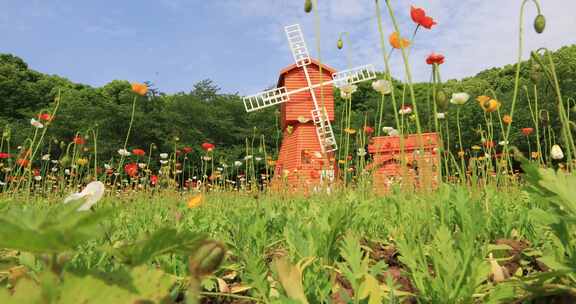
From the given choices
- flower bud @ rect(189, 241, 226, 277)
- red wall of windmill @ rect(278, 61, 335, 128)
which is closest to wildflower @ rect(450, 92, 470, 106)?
flower bud @ rect(189, 241, 226, 277)

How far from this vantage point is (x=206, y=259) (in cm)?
36

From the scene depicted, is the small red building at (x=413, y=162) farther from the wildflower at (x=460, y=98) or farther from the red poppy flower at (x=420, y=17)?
the red poppy flower at (x=420, y=17)

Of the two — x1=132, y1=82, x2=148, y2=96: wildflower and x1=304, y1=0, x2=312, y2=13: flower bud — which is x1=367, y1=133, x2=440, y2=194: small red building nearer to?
x1=304, y1=0, x2=312, y2=13: flower bud

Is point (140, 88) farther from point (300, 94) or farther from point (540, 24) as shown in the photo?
point (300, 94)

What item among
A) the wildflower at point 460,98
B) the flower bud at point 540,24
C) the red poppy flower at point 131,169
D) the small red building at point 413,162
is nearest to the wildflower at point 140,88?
the red poppy flower at point 131,169

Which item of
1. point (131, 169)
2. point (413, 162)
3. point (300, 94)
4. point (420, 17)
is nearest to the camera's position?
point (420, 17)

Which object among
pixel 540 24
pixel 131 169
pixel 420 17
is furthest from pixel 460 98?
pixel 131 169

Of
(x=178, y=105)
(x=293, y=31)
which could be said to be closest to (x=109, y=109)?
(x=178, y=105)

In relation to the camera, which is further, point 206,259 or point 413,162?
point 413,162

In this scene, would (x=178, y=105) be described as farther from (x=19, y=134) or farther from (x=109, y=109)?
(x=19, y=134)

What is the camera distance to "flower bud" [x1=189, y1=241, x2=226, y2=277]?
1.15ft

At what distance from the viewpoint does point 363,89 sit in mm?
25359

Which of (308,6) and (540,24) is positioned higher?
(308,6)

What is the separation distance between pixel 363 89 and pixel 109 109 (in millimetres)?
13778
